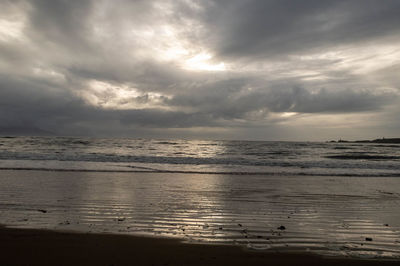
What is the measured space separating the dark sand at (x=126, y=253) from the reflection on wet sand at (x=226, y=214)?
1.32 ft

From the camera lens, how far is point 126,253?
4988 mm

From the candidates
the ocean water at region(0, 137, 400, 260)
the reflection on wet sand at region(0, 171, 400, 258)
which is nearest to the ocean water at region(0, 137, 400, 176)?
the reflection on wet sand at region(0, 171, 400, 258)

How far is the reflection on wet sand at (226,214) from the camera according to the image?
575 centimetres

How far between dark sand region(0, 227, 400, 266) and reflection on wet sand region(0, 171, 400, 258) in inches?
15.9

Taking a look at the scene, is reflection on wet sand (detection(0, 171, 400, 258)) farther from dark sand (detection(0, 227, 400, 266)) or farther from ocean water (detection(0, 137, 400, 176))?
ocean water (detection(0, 137, 400, 176))

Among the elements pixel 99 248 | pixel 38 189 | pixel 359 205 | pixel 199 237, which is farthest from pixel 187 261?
pixel 38 189

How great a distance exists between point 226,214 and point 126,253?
3.39 meters

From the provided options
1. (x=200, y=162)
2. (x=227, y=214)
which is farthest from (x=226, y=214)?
(x=200, y=162)

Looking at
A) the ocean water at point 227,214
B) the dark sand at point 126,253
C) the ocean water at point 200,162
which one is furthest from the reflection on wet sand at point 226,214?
the ocean water at point 200,162

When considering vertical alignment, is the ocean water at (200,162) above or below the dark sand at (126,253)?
below

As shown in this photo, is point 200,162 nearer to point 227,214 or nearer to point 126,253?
point 227,214

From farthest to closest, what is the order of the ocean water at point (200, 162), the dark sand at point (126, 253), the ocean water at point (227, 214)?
the ocean water at point (200, 162), the ocean water at point (227, 214), the dark sand at point (126, 253)

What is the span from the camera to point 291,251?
513 centimetres

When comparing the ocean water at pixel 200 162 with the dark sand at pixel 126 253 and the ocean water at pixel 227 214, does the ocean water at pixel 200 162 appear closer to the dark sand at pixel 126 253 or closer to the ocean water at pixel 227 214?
the ocean water at pixel 227 214
